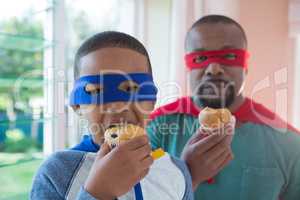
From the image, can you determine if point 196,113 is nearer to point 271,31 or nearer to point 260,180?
point 260,180

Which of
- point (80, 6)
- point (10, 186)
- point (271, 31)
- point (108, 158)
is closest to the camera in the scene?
point (108, 158)

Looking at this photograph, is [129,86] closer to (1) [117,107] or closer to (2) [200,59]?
(1) [117,107]

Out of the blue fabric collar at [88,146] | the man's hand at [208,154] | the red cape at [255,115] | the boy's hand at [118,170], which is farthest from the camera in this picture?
the red cape at [255,115]

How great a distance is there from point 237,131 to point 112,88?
397mm

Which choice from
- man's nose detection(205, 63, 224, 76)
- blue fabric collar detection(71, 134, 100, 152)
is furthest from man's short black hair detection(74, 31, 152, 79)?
man's nose detection(205, 63, 224, 76)

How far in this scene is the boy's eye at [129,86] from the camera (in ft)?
1.73

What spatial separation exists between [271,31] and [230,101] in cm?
76

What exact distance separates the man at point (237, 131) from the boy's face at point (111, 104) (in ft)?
0.78

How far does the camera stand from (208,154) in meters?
0.68

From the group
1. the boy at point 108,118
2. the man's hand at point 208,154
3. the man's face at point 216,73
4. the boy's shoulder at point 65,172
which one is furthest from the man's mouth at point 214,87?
the boy's shoulder at point 65,172

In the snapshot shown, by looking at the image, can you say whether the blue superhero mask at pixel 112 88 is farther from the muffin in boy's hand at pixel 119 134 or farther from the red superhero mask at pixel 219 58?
the red superhero mask at pixel 219 58

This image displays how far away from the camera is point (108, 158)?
48cm

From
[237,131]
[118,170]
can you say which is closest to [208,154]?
[237,131]

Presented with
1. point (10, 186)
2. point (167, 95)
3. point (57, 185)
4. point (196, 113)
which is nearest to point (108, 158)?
point (57, 185)
